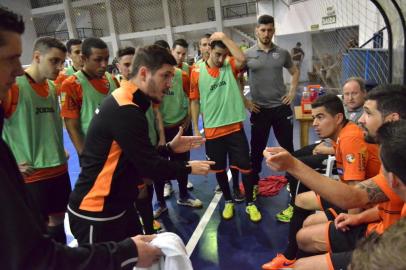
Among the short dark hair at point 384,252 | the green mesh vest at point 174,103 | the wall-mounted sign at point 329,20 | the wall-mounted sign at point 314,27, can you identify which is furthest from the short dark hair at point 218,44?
the wall-mounted sign at point 314,27

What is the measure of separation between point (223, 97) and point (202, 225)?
1.49m

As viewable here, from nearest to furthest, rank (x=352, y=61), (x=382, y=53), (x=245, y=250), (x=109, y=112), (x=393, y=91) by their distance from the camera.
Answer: (x=109, y=112)
(x=393, y=91)
(x=245, y=250)
(x=382, y=53)
(x=352, y=61)

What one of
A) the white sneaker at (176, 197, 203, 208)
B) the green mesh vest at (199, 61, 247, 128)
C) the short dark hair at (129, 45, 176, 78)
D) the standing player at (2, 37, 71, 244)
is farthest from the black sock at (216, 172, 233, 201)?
the short dark hair at (129, 45, 176, 78)

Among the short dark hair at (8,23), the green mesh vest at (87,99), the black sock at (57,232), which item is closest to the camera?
the short dark hair at (8,23)

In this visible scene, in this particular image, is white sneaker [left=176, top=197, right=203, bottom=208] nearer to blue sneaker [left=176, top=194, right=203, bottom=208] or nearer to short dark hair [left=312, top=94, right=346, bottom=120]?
blue sneaker [left=176, top=194, right=203, bottom=208]

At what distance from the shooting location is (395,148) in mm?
1490

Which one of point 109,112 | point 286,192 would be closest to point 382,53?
point 286,192

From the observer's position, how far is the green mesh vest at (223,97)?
3.67 metres

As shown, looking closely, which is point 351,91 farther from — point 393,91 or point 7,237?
point 7,237

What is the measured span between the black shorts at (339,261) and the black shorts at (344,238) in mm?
225

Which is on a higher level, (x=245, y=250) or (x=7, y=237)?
(x=7, y=237)

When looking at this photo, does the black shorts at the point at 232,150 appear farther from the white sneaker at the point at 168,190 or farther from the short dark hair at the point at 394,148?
the short dark hair at the point at 394,148

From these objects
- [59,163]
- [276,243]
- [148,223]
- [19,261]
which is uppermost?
[19,261]

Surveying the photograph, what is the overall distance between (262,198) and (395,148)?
282 cm
